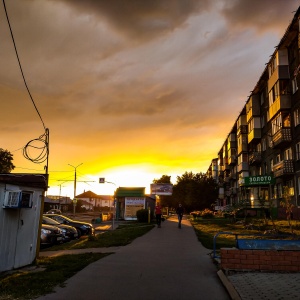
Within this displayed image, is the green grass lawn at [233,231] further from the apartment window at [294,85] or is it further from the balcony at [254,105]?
the balcony at [254,105]

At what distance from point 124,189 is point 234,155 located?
29.2 metres

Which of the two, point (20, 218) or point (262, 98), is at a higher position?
point (262, 98)

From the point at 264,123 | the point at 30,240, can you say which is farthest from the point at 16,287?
the point at 264,123

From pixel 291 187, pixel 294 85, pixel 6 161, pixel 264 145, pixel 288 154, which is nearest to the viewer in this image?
pixel 294 85

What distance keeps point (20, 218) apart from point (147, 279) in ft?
13.2

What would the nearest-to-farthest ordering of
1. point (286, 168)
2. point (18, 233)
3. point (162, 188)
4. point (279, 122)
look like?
point (18, 233) < point (286, 168) < point (279, 122) < point (162, 188)

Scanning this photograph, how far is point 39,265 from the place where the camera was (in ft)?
32.5

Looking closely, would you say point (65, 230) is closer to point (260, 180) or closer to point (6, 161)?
point (260, 180)

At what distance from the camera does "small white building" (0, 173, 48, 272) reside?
28.7 ft

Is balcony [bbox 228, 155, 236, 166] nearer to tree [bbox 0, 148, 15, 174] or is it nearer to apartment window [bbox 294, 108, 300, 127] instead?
apartment window [bbox 294, 108, 300, 127]

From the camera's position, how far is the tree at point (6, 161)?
57138 mm

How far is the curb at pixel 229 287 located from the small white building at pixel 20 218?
16.8 feet

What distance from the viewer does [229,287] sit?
673 centimetres

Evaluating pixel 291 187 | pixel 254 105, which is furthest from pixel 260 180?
pixel 254 105
